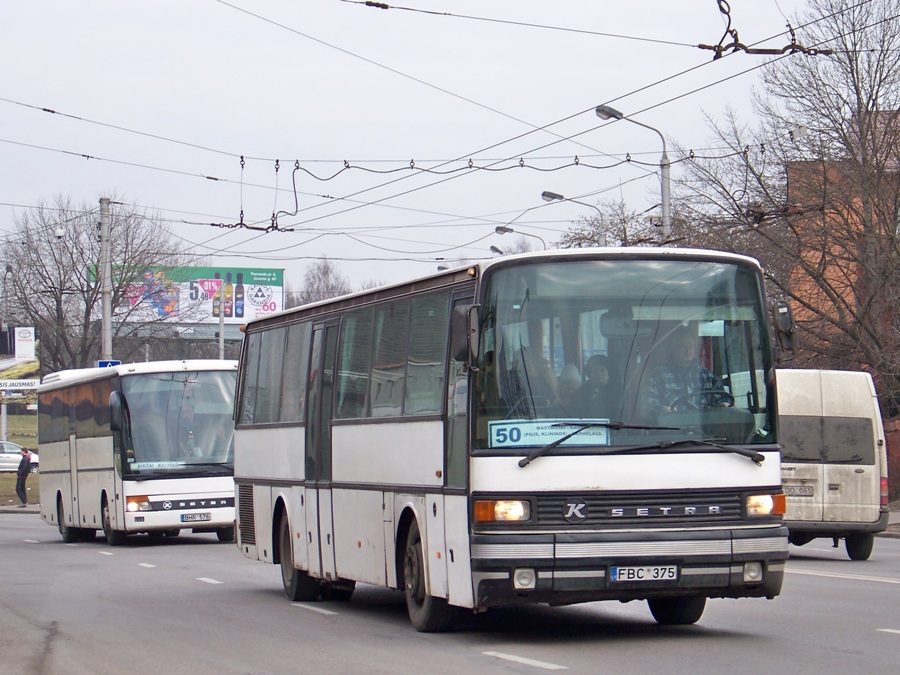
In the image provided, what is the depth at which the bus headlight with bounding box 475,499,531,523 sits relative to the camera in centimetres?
988

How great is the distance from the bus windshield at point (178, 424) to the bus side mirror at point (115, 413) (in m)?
0.19

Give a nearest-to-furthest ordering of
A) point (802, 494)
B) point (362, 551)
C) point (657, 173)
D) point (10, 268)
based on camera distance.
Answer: point (362, 551) → point (802, 494) → point (657, 173) → point (10, 268)

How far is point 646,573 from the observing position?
32.3 feet

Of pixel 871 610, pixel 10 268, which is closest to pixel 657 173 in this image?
pixel 871 610

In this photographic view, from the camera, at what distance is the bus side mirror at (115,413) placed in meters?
24.8

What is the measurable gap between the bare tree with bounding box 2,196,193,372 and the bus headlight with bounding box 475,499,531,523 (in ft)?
160

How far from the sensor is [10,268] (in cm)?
5781

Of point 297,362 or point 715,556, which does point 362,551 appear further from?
point 715,556

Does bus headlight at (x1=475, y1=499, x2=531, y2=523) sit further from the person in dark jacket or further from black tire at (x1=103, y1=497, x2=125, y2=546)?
the person in dark jacket

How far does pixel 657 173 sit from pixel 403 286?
2088 cm

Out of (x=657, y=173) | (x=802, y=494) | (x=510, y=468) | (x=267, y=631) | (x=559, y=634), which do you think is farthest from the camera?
(x=657, y=173)

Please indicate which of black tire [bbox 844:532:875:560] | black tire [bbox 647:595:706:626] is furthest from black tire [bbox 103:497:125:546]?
black tire [bbox 647:595:706:626]

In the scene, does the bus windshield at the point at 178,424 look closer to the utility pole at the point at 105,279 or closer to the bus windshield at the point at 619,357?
the utility pole at the point at 105,279

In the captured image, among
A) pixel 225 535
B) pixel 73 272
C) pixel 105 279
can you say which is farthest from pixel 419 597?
pixel 73 272
